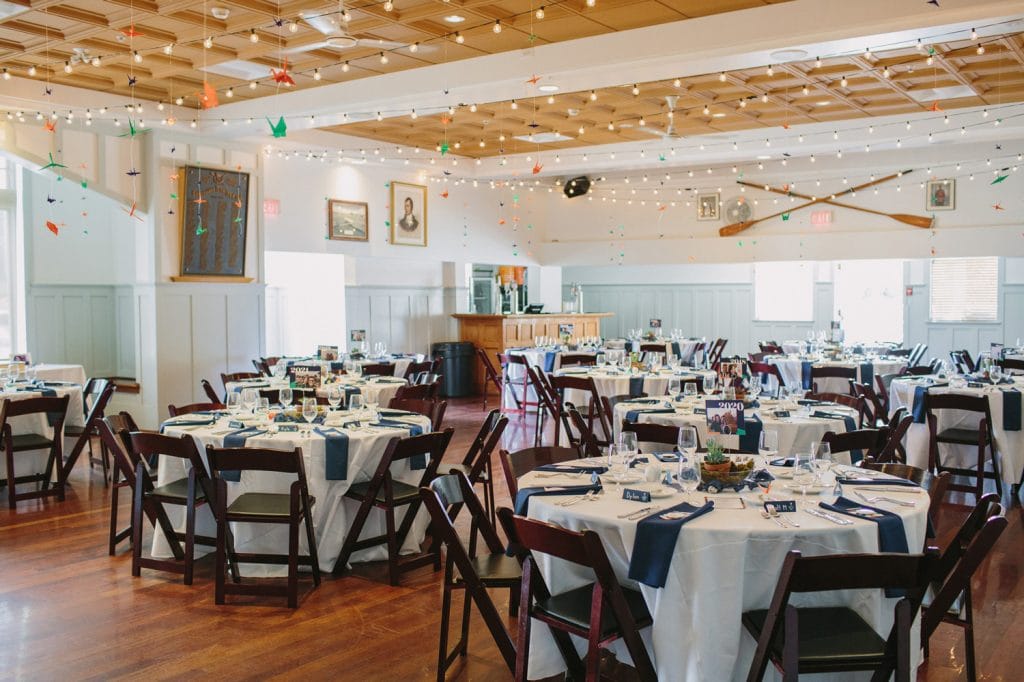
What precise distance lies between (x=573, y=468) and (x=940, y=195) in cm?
1067

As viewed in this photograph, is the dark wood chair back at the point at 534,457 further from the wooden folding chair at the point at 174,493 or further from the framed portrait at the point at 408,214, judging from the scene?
the framed portrait at the point at 408,214

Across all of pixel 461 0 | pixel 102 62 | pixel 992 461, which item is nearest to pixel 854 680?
pixel 992 461

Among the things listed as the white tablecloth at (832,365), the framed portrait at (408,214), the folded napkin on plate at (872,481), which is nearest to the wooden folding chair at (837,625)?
the folded napkin on plate at (872,481)

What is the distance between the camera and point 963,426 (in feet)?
24.2

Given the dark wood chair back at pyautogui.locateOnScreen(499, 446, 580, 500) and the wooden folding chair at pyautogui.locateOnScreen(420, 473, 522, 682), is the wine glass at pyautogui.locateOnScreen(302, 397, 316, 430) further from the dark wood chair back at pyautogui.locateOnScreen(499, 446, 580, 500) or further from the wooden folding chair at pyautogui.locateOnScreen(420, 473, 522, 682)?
the wooden folding chair at pyautogui.locateOnScreen(420, 473, 522, 682)

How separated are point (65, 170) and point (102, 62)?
1.57 meters

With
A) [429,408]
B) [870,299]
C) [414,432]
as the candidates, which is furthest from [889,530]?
[870,299]

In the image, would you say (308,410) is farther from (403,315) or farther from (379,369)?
(403,315)

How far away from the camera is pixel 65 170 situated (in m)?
9.65

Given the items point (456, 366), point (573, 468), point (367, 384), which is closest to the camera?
point (573, 468)

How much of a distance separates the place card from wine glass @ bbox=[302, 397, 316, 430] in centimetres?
243

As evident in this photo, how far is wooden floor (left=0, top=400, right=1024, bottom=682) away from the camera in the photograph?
397 cm

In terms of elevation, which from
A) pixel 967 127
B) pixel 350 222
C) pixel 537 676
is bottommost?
pixel 537 676

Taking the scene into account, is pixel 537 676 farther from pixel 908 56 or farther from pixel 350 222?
pixel 350 222
